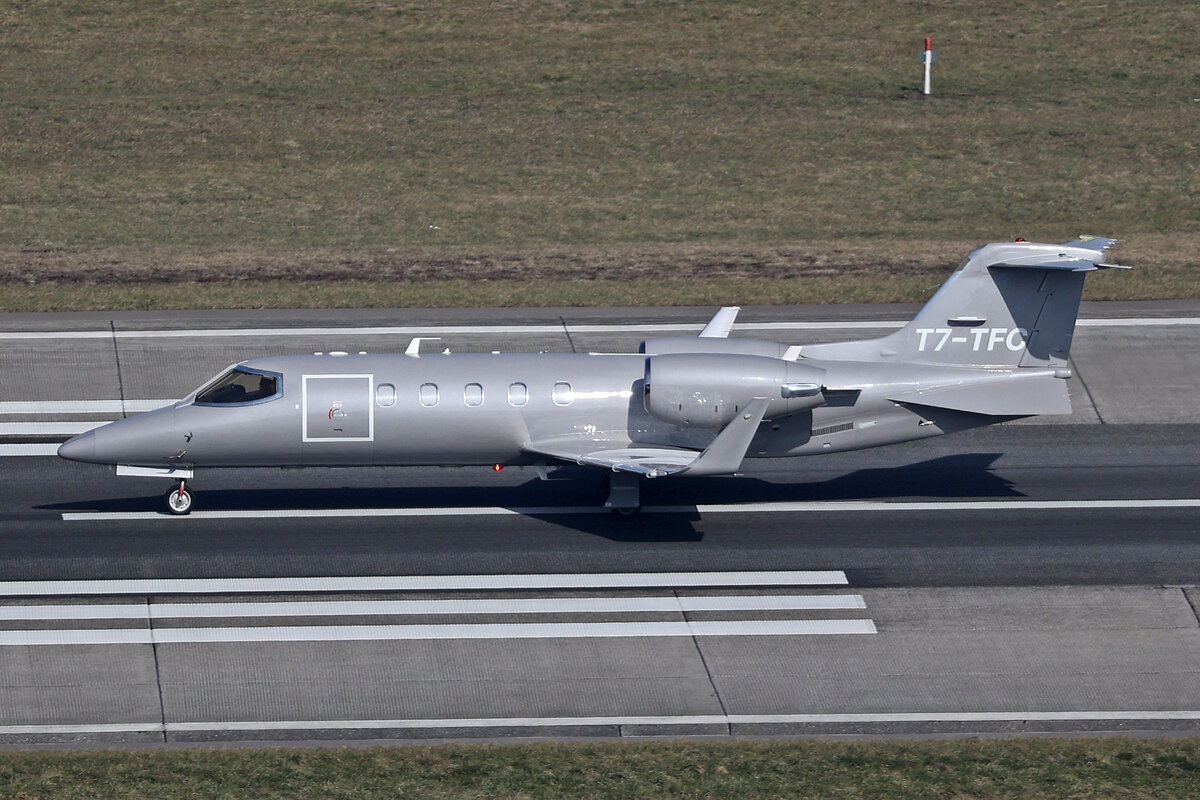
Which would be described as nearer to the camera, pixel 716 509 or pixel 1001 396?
pixel 1001 396

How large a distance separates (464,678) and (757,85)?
36567mm

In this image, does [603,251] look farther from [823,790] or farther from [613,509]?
[823,790]

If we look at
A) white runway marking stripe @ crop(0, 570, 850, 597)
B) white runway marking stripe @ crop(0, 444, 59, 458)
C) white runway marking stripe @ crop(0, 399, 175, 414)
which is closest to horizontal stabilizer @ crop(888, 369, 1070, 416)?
white runway marking stripe @ crop(0, 570, 850, 597)

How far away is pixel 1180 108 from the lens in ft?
165

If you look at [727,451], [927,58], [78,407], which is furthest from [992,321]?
[927,58]

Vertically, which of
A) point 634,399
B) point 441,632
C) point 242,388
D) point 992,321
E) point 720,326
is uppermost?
point 992,321

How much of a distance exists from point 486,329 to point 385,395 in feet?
31.2

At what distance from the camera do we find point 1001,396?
24047 millimetres

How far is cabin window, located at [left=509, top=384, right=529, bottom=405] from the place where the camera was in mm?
23516

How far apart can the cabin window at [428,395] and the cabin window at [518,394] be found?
1.20 meters

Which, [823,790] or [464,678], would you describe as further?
[464,678]

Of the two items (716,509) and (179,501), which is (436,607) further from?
(716,509)

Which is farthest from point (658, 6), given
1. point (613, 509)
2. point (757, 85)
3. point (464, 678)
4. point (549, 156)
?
point (464, 678)

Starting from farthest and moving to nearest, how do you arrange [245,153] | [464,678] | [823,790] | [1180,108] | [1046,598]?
1. [1180,108]
2. [245,153]
3. [1046,598]
4. [464,678]
5. [823,790]
